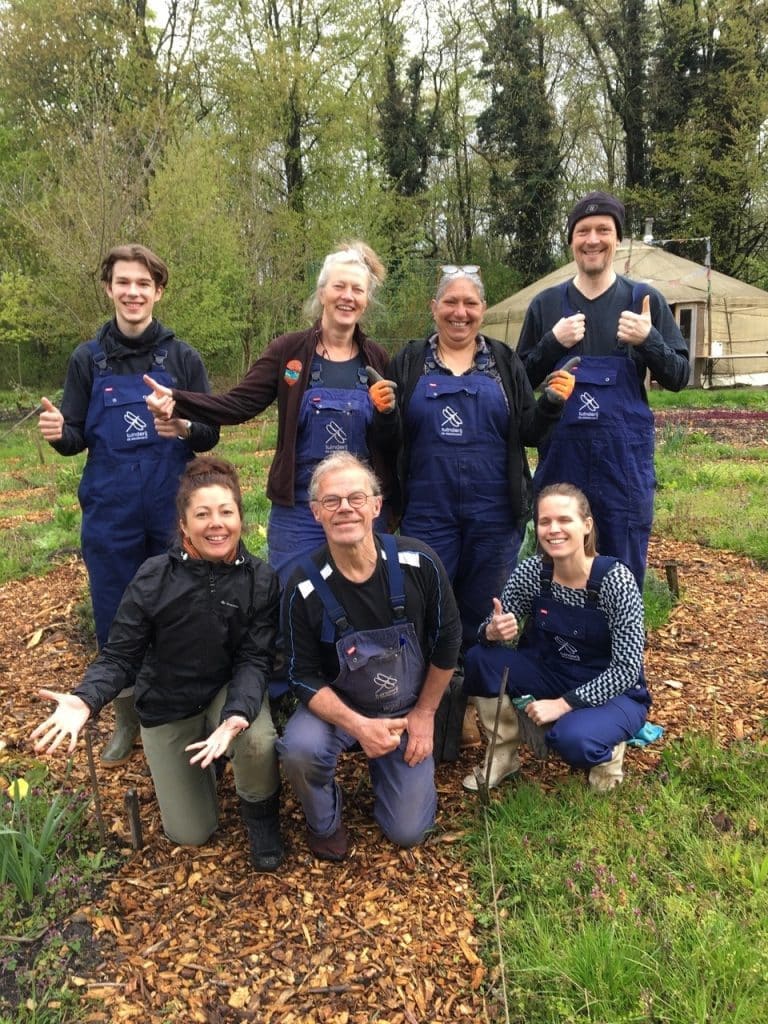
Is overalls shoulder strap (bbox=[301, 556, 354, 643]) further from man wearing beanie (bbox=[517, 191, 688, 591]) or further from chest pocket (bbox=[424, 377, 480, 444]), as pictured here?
man wearing beanie (bbox=[517, 191, 688, 591])

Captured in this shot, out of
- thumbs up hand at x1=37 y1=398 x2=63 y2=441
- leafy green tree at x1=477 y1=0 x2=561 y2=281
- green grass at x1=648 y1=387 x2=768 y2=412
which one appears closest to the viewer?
thumbs up hand at x1=37 y1=398 x2=63 y2=441

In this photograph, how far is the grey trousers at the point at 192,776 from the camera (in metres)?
→ 2.75

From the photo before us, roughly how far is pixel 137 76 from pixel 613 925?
78.7ft

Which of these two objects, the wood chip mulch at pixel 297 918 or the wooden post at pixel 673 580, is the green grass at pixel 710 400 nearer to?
the wooden post at pixel 673 580

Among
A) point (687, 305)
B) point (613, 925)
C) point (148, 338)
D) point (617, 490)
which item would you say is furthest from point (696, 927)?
point (687, 305)

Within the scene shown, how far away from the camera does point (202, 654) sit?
284 cm

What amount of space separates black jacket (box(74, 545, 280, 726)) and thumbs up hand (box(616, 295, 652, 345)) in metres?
1.79

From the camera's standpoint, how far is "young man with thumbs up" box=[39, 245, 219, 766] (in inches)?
129

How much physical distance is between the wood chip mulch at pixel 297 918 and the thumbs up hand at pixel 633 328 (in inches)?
67.9

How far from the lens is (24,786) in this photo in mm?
2521

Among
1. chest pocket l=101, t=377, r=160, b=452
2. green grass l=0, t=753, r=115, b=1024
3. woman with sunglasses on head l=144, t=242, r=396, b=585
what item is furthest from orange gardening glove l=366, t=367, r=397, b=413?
green grass l=0, t=753, r=115, b=1024

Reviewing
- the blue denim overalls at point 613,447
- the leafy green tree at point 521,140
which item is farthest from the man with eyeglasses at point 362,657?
the leafy green tree at point 521,140

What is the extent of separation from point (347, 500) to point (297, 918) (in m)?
1.42

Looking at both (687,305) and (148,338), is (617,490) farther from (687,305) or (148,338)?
(687,305)
